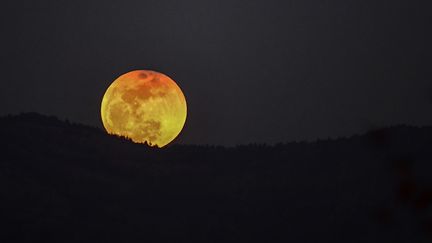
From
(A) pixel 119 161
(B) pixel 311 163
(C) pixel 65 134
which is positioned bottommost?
(B) pixel 311 163

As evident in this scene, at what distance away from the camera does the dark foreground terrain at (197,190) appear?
39.2 metres

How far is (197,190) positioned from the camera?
4903 cm

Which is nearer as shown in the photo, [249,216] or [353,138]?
[249,216]

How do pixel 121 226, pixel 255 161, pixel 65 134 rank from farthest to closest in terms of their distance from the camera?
pixel 65 134, pixel 255 161, pixel 121 226

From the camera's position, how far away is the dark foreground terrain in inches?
1544

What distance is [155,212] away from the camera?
44031mm

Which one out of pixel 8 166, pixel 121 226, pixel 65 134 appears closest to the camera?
pixel 121 226

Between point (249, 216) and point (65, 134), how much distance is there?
87.9 ft

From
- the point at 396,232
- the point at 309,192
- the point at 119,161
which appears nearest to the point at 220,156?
the point at 119,161

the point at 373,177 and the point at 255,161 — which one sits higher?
the point at 255,161

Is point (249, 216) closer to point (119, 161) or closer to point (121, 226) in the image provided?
point (121, 226)

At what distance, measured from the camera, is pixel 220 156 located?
60.3m

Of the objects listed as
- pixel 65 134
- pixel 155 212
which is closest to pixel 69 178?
pixel 155 212

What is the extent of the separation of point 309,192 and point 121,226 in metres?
14.0
